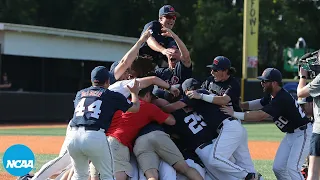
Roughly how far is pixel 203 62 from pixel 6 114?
18.9 meters

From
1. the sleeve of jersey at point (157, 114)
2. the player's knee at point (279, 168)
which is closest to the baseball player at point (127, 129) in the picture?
the sleeve of jersey at point (157, 114)

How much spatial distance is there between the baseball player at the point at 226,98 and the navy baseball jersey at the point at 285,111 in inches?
19.2

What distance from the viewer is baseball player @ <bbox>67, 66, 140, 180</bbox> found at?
7602 mm

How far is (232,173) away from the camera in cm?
878

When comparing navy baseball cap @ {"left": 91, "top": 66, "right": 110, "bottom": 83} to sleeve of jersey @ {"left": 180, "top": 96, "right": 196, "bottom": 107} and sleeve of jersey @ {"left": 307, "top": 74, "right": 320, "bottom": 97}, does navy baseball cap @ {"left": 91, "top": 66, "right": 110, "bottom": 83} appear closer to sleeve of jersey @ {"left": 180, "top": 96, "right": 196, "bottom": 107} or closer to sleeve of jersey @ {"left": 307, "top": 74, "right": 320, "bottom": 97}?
sleeve of jersey @ {"left": 180, "top": 96, "right": 196, "bottom": 107}

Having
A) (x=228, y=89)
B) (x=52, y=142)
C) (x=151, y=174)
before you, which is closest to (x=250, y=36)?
(x=52, y=142)

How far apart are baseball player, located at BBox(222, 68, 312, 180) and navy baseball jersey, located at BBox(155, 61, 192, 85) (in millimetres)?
876

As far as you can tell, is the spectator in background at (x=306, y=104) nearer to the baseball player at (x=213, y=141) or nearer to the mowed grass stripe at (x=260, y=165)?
the mowed grass stripe at (x=260, y=165)

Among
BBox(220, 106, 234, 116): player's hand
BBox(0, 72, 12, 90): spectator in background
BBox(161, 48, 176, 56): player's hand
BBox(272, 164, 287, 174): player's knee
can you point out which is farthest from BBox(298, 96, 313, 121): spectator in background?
BBox(0, 72, 12, 90): spectator in background

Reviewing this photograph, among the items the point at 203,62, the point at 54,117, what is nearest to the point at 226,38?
the point at 203,62

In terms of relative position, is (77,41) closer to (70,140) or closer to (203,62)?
(203,62)

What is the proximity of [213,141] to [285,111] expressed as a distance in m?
1.11

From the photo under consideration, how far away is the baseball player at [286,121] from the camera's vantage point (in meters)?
8.99

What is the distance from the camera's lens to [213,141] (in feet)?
29.9
